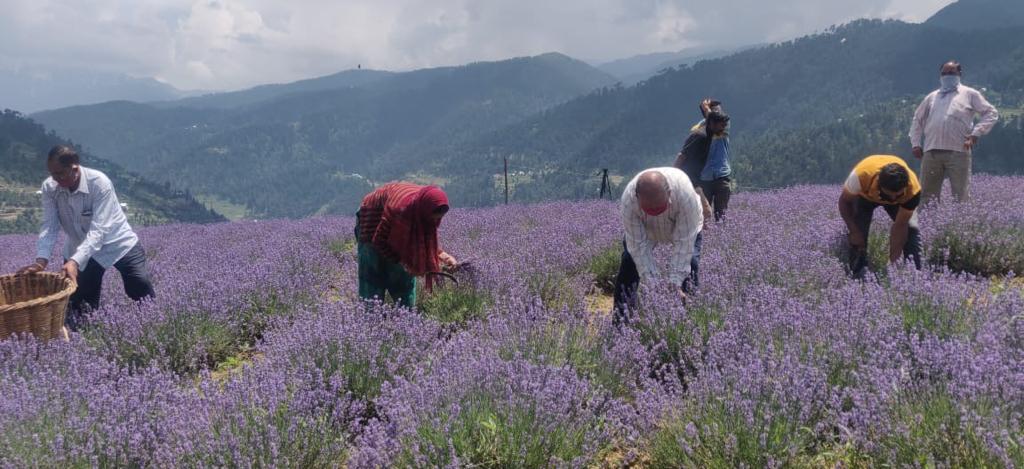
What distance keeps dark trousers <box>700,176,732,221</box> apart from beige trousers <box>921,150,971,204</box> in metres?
1.77

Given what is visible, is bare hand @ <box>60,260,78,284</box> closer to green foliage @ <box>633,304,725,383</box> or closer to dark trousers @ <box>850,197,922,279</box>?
green foliage @ <box>633,304,725,383</box>

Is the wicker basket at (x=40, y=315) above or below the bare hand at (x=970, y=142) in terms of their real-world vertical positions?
below

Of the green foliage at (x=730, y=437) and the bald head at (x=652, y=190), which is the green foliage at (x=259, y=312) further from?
the green foliage at (x=730, y=437)

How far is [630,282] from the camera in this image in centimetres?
357

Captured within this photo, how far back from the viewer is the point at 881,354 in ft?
7.04

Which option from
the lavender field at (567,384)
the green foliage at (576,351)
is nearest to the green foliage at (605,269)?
the lavender field at (567,384)

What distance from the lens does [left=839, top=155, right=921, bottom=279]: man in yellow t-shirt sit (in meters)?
3.53

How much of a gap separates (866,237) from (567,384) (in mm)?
2898

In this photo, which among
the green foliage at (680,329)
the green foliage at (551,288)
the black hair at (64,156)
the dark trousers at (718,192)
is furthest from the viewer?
the dark trousers at (718,192)

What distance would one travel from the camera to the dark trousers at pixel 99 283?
3.96m

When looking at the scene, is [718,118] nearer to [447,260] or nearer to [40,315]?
[447,260]

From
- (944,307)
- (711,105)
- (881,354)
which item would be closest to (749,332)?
(881,354)

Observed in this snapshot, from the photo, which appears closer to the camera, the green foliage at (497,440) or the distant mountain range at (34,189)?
the green foliage at (497,440)

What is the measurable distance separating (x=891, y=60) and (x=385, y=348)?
203303mm
